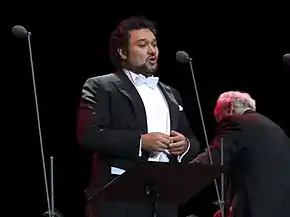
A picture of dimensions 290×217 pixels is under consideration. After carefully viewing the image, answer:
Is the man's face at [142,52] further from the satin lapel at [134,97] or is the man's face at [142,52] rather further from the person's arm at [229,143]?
the person's arm at [229,143]

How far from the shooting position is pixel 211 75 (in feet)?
15.4

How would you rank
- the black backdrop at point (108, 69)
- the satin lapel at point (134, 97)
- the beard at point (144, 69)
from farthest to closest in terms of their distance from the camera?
the black backdrop at point (108, 69)
the beard at point (144, 69)
the satin lapel at point (134, 97)

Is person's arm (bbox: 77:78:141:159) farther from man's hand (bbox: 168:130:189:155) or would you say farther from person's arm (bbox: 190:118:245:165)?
person's arm (bbox: 190:118:245:165)

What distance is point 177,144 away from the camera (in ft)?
8.07

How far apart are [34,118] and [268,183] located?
145 centimetres

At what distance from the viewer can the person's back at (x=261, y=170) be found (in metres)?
3.42

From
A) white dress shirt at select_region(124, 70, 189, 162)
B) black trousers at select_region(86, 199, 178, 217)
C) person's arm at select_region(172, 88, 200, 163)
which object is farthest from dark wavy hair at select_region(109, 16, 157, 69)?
black trousers at select_region(86, 199, 178, 217)

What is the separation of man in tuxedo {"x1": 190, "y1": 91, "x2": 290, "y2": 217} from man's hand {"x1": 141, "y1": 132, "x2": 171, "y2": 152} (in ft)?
3.09

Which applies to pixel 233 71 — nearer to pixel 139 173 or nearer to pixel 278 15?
pixel 278 15

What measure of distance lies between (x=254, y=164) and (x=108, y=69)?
1.29 metres

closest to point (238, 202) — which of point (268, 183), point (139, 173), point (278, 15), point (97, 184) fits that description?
point (268, 183)

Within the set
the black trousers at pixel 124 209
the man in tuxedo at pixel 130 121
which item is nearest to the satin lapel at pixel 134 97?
the man in tuxedo at pixel 130 121

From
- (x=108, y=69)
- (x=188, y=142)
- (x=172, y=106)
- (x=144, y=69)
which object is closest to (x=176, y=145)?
(x=188, y=142)

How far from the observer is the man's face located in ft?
8.77
